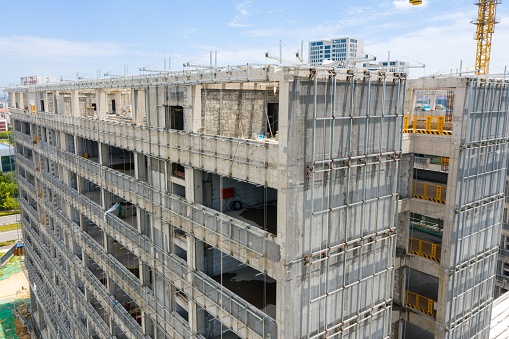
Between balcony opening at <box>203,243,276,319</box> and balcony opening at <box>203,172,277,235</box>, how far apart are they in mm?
2268

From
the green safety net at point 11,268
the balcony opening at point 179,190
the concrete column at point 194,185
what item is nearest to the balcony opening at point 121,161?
the balcony opening at point 179,190

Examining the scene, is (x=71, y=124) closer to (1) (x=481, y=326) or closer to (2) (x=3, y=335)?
(1) (x=481, y=326)

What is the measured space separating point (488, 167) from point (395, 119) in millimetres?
8758

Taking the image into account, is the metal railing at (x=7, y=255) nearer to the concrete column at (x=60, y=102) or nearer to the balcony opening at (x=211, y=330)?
the concrete column at (x=60, y=102)

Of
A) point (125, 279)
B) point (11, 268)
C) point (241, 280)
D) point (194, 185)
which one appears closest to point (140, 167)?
point (194, 185)

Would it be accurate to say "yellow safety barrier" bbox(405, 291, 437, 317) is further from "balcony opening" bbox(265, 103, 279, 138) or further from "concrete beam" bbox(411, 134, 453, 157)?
"balcony opening" bbox(265, 103, 279, 138)

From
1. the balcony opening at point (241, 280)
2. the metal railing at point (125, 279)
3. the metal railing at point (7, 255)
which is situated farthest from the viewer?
the metal railing at point (7, 255)

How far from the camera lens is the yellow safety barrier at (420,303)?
2455 cm

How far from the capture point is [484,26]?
252 ft

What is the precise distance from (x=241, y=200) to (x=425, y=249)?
39.5 feet

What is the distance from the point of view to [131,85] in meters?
23.8

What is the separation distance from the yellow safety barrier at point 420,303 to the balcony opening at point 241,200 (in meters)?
11.1

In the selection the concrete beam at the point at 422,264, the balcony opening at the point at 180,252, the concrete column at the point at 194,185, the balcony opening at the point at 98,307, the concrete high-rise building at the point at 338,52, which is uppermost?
the concrete high-rise building at the point at 338,52

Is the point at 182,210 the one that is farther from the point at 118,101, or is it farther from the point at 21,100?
the point at 21,100
